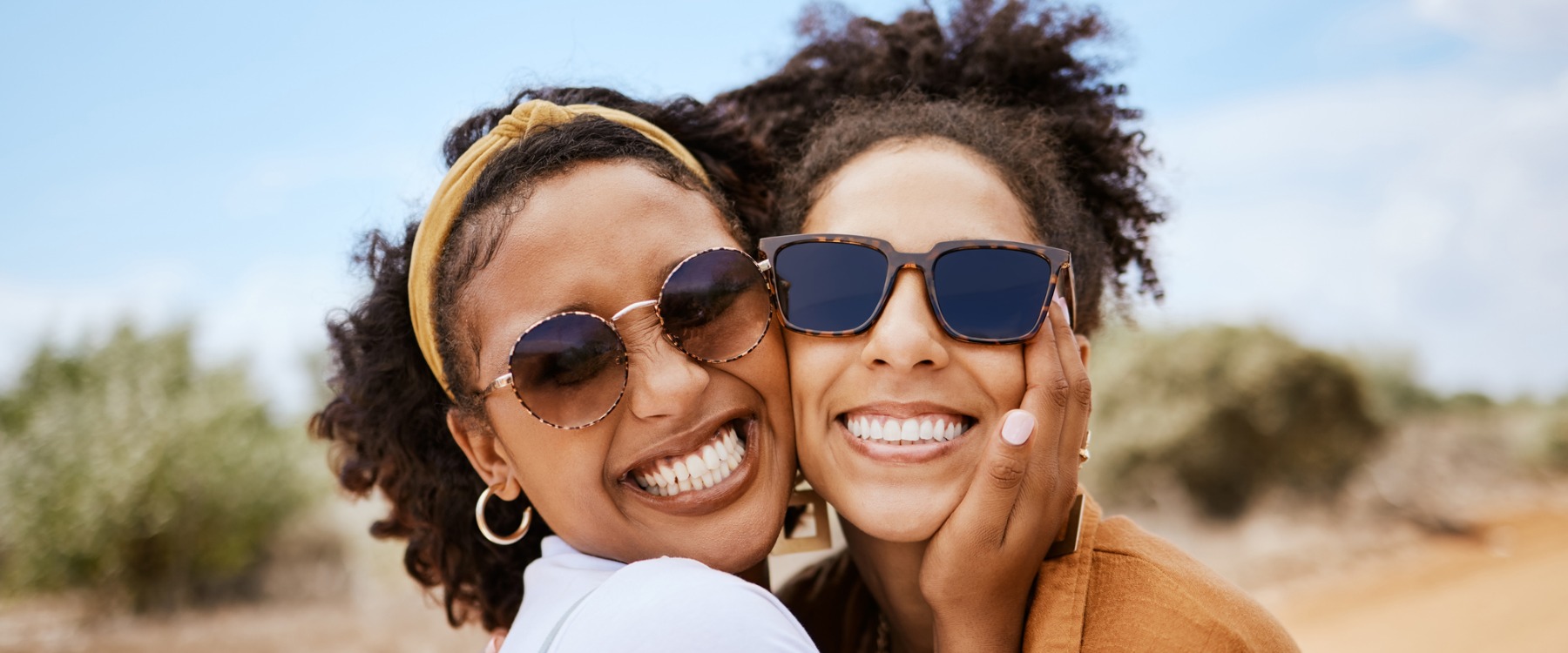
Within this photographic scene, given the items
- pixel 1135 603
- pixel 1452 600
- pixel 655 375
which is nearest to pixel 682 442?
pixel 655 375

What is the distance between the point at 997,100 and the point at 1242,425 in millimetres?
11827

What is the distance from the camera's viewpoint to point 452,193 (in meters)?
2.68

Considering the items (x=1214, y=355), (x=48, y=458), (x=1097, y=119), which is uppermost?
(x=1097, y=119)

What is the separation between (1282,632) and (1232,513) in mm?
12628

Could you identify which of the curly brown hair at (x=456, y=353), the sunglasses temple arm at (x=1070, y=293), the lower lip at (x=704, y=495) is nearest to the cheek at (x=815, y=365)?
the lower lip at (x=704, y=495)

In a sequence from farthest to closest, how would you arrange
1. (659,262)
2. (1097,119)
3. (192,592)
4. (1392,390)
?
1. (1392,390)
2. (192,592)
3. (1097,119)
4. (659,262)

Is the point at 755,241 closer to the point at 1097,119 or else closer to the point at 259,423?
the point at 1097,119

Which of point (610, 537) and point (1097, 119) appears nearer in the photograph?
point (610, 537)

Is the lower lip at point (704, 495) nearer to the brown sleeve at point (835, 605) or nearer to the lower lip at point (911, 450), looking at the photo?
the lower lip at point (911, 450)

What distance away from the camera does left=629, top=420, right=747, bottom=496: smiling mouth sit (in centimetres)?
252

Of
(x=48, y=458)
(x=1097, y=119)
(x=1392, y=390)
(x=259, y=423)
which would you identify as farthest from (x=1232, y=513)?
(x=48, y=458)

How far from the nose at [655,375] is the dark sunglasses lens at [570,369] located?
48mm

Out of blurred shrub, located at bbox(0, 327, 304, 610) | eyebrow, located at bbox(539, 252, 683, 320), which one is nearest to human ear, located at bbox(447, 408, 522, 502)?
eyebrow, located at bbox(539, 252, 683, 320)

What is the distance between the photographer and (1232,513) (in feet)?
45.1
